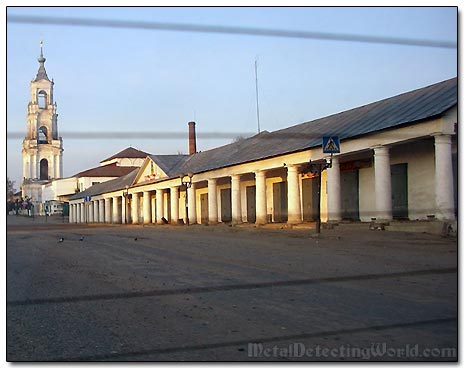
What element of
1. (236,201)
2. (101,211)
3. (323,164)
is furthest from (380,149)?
(236,201)

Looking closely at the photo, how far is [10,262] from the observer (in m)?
4.01

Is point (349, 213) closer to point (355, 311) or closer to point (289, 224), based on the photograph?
point (289, 224)

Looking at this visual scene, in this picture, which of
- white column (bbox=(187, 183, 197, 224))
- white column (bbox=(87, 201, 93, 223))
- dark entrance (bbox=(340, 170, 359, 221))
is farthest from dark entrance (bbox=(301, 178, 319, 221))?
white column (bbox=(87, 201, 93, 223))

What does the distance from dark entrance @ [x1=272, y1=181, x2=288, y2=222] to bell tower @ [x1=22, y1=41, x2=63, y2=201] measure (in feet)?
29.0

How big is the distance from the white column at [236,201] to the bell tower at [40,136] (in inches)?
357

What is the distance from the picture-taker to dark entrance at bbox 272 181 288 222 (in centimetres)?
1335

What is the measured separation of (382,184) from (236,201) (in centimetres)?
439

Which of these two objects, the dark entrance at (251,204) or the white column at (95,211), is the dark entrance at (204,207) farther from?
the white column at (95,211)

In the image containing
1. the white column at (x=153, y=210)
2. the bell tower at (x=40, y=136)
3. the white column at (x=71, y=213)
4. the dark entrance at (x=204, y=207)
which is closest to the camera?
the bell tower at (x=40, y=136)

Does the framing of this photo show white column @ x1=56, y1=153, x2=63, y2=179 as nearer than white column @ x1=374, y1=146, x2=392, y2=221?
Yes

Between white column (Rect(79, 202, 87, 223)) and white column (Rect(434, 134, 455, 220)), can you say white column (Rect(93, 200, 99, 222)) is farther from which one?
white column (Rect(434, 134, 455, 220))

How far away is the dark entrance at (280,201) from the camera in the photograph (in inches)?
526

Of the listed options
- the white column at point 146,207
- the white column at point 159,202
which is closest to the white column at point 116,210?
the white column at point 146,207

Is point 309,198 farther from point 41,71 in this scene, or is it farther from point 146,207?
point 41,71
